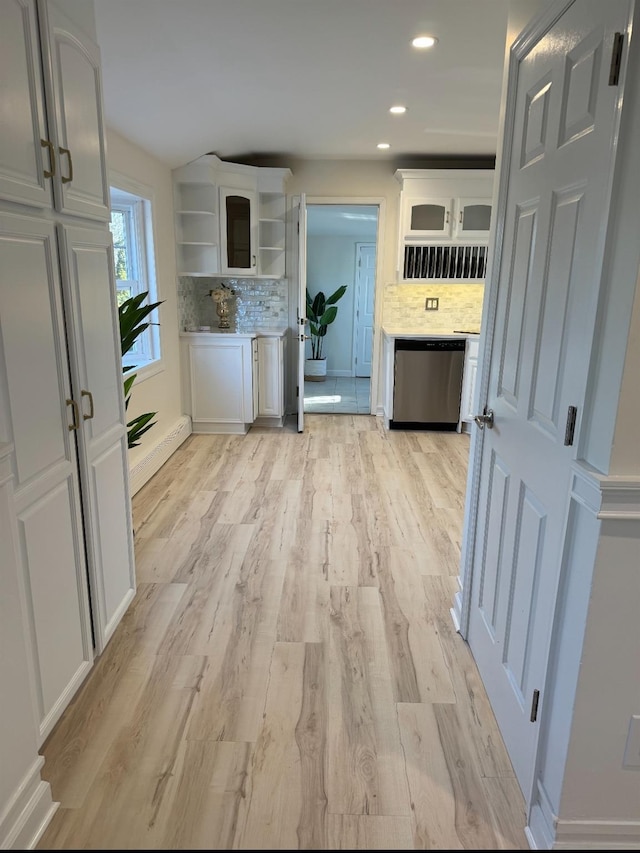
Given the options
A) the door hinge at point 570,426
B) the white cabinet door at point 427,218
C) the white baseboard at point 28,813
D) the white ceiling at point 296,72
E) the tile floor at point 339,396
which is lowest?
the tile floor at point 339,396

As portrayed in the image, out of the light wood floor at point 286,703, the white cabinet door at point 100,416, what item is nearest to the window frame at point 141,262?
the light wood floor at point 286,703

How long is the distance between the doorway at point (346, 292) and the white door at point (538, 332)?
5.37m

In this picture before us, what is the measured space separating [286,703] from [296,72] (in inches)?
124

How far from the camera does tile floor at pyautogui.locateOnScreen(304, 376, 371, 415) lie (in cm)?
644

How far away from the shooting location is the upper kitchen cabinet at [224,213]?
484 cm

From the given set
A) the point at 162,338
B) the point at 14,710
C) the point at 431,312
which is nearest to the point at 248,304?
the point at 162,338

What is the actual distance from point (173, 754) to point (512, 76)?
2.41 meters

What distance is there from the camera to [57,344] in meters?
1.72

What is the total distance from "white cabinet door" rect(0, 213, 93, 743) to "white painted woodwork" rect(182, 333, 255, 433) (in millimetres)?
3270

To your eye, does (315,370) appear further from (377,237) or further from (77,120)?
(77,120)

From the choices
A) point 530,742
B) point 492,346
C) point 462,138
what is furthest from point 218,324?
point 530,742

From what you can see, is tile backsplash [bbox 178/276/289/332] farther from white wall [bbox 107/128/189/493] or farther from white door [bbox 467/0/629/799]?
white door [bbox 467/0/629/799]

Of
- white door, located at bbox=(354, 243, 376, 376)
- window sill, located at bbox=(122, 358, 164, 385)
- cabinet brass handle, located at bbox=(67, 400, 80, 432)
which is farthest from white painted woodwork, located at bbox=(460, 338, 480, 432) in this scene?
cabinet brass handle, located at bbox=(67, 400, 80, 432)

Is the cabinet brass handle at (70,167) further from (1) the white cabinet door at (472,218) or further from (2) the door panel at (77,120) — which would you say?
(1) the white cabinet door at (472,218)
